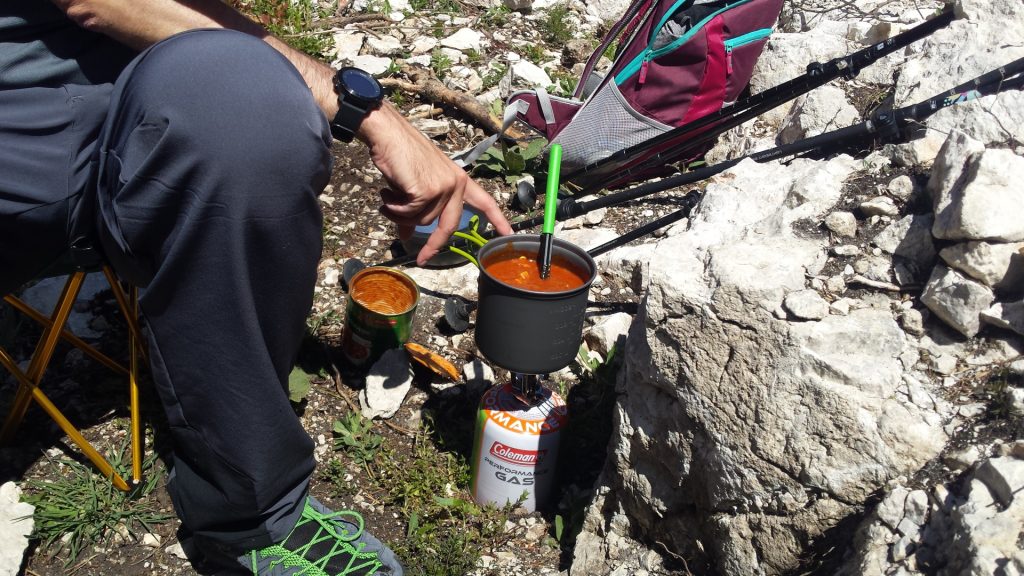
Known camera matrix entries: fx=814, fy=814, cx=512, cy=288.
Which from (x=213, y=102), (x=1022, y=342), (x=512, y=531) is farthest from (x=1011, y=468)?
(x=213, y=102)

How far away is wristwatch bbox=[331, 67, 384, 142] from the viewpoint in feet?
6.85

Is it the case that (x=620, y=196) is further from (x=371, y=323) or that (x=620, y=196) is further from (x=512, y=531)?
(x=512, y=531)

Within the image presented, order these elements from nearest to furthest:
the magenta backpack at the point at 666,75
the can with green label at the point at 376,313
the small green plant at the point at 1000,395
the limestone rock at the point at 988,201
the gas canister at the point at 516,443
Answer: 1. the small green plant at the point at 1000,395
2. the limestone rock at the point at 988,201
3. the gas canister at the point at 516,443
4. the can with green label at the point at 376,313
5. the magenta backpack at the point at 666,75

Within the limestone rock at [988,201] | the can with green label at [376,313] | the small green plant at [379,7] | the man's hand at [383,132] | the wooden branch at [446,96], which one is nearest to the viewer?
the limestone rock at [988,201]

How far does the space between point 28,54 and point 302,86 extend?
72cm

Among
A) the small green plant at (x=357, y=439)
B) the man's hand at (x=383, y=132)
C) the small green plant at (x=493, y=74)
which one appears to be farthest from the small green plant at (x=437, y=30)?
the man's hand at (x=383, y=132)

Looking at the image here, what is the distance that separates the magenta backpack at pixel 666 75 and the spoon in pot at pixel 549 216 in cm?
191

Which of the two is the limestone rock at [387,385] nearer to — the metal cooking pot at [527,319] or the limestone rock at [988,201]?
the metal cooking pot at [527,319]

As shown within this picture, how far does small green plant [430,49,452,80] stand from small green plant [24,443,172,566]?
3.08m

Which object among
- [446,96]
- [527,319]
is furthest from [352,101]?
[446,96]

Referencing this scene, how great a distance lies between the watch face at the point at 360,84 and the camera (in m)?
2.11

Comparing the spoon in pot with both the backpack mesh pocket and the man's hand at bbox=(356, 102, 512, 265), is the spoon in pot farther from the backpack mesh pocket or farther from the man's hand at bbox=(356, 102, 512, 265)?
the backpack mesh pocket

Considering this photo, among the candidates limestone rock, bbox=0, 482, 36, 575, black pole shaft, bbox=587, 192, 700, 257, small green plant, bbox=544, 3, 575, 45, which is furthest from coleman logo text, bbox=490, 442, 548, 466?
small green plant, bbox=544, 3, 575, 45

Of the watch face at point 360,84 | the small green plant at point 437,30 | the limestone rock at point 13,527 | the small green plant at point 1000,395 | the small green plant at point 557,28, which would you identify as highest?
the watch face at point 360,84
